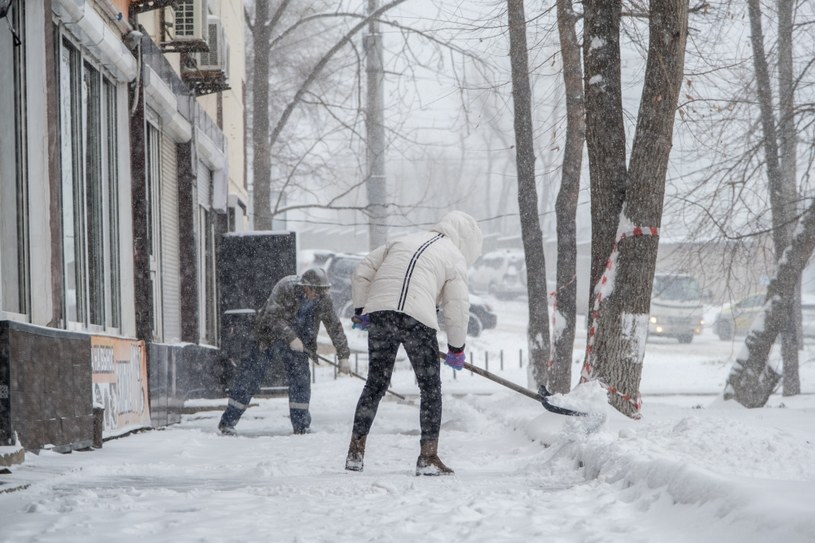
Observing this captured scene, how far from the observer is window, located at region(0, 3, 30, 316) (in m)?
6.33

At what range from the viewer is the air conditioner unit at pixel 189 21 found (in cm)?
1172

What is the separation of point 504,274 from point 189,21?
33613 millimetres

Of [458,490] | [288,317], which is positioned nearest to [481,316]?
[288,317]

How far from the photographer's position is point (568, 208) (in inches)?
462

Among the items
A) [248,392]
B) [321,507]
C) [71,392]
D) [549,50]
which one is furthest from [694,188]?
[321,507]

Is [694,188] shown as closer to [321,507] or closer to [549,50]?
[549,50]

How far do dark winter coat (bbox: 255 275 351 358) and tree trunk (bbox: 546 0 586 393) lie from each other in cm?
299

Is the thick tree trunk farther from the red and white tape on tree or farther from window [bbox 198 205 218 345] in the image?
window [bbox 198 205 218 345]

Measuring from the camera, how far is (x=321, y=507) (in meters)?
4.50

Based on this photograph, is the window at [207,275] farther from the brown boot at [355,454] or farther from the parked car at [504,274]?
the parked car at [504,274]

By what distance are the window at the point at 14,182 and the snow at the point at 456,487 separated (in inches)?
44.6

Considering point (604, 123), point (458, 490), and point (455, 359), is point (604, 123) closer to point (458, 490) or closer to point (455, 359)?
point (455, 359)

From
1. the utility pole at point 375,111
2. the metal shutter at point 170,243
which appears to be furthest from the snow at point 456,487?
the utility pole at point 375,111

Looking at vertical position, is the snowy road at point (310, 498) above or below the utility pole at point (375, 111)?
below
